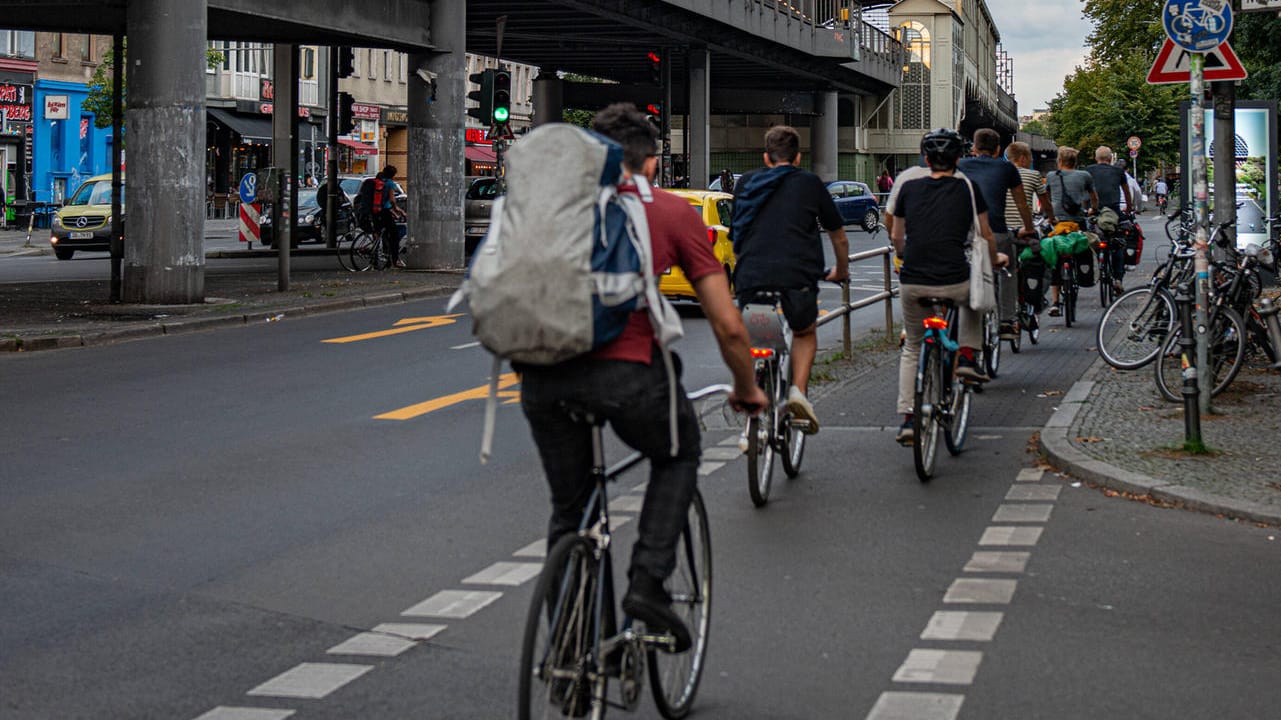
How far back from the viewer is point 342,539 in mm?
8172

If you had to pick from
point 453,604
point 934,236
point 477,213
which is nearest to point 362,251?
point 477,213

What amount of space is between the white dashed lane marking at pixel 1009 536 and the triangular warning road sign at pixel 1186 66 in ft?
14.7

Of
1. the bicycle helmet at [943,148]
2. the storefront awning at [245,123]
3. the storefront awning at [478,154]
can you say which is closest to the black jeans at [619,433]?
the bicycle helmet at [943,148]

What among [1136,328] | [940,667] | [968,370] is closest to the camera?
[940,667]

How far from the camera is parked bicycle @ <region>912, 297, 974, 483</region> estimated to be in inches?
375

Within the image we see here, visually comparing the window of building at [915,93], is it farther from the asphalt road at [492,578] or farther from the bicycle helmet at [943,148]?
the bicycle helmet at [943,148]

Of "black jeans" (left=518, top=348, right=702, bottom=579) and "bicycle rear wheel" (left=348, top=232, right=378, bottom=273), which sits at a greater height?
"bicycle rear wheel" (left=348, top=232, right=378, bottom=273)

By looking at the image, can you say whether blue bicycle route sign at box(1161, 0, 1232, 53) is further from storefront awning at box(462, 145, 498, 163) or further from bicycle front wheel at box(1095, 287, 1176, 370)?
storefront awning at box(462, 145, 498, 163)

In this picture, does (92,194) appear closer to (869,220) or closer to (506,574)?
(869,220)

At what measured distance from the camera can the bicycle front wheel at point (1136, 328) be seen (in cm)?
1426

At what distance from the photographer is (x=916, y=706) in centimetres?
545

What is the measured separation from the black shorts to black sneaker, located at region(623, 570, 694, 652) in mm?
4788

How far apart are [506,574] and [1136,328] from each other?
27.5ft

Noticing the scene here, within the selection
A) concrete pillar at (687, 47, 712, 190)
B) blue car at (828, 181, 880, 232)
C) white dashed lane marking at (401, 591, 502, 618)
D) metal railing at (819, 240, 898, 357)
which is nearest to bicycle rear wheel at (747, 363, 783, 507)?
white dashed lane marking at (401, 591, 502, 618)
